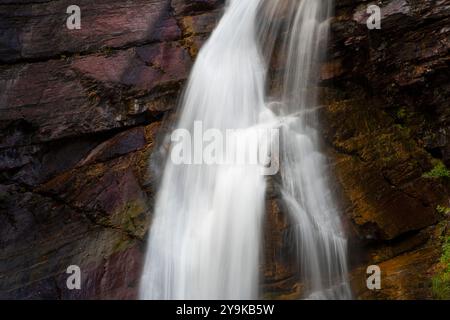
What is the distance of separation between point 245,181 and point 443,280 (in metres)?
3.22

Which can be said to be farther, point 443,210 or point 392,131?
point 392,131

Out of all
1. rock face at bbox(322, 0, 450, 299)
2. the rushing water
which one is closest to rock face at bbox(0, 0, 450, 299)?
rock face at bbox(322, 0, 450, 299)

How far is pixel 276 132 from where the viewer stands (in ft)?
26.1

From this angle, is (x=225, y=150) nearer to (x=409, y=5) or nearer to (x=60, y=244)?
(x=60, y=244)

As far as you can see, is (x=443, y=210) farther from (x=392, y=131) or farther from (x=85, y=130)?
(x=85, y=130)

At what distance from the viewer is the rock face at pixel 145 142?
743cm

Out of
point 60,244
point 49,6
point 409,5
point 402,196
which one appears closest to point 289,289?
point 402,196

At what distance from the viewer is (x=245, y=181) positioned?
762cm

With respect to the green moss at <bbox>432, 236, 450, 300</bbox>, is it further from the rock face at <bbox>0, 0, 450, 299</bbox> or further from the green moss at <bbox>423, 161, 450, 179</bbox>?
the green moss at <bbox>423, 161, 450, 179</bbox>

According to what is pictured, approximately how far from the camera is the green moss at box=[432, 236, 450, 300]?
22.9 feet

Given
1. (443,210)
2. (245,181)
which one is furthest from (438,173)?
(245,181)

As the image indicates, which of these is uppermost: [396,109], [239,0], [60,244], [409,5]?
[239,0]

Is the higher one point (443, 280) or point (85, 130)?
point (85, 130)
